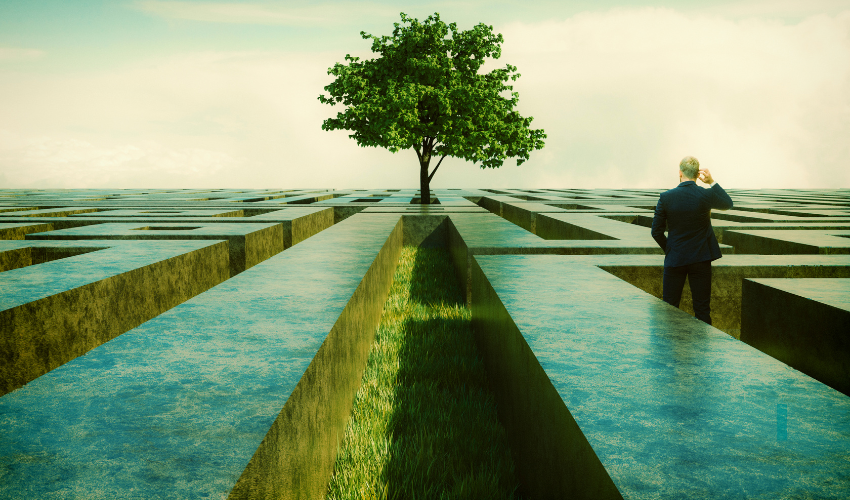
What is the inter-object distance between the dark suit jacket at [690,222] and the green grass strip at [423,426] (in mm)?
2387

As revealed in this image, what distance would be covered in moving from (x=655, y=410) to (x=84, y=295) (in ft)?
15.6

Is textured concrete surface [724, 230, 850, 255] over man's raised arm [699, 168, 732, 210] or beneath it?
beneath

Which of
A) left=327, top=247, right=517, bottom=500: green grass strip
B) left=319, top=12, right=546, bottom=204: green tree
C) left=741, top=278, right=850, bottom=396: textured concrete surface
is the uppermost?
left=319, top=12, right=546, bottom=204: green tree

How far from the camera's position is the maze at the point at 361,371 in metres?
2.01

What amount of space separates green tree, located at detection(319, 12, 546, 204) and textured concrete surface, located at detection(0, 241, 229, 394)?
11.5m

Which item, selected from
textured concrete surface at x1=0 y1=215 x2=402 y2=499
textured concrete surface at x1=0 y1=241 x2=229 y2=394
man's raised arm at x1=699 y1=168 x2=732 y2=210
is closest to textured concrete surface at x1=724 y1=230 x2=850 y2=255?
man's raised arm at x1=699 y1=168 x2=732 y2=210

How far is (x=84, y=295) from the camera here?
4844 millimetres

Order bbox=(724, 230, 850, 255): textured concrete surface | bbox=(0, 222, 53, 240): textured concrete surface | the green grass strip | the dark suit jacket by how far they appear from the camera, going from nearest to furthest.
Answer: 1. the green grass strip
2. the dark suit jacket
3. bbox=(724, 230, 850, 255): textured concrete surface
4. bbox=(0, 222, 53, 240): textured concrete surface

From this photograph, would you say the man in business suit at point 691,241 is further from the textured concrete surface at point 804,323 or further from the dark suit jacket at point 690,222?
the textured concrete surface at point 804,323

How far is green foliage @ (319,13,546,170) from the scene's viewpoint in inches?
728

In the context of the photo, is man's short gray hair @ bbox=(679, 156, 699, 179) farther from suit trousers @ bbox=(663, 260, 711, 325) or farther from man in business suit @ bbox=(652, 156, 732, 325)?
suit trousers @ bbox=(663, 260, 711, 325)

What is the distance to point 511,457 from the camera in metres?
3.75

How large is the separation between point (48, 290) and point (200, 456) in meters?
3.56

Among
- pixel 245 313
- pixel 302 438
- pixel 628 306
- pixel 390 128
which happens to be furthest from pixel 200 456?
pixel 390 128
